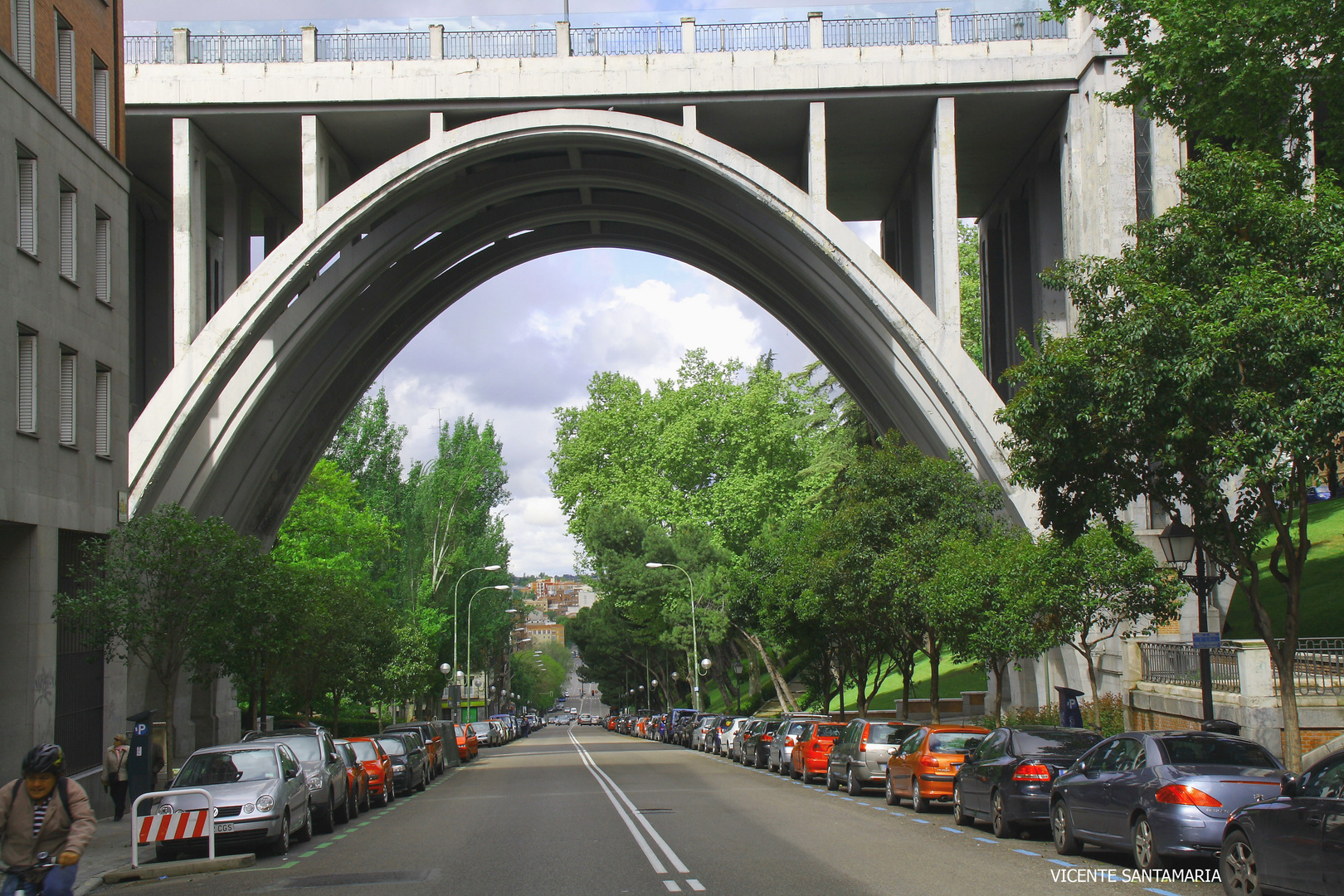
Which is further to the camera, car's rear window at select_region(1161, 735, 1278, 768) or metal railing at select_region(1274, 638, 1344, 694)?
metal railing at select_region(1274, 638, 1344, 694)

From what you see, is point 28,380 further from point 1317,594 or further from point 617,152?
point 1317,594

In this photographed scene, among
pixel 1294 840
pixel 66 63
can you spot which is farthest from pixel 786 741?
pixel 1294 840

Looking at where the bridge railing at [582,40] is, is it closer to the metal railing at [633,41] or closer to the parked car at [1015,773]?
the metal railing at [633,41]

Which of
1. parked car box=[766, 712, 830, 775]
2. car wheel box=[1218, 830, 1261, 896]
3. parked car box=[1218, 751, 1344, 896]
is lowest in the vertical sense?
parked car box=[766, 712, 830, 775]

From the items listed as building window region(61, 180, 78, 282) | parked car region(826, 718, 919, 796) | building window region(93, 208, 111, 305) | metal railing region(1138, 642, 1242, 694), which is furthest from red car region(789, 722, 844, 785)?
building window region(61, 180, 78, 282)

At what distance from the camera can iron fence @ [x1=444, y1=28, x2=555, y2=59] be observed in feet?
113

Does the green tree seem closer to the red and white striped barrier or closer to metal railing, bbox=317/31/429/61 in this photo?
the red and white striped barrier

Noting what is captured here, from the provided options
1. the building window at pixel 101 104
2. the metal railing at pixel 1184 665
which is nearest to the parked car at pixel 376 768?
the building window at pixel 101 104

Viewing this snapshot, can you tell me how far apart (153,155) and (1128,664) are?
3025 cm

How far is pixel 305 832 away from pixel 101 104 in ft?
48.1

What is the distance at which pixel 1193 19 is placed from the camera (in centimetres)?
1756

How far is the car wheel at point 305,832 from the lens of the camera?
17291mm

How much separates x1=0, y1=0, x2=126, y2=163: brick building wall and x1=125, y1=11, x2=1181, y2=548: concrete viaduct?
25.9 ft

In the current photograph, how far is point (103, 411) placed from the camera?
78.5ft
